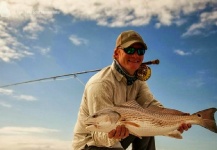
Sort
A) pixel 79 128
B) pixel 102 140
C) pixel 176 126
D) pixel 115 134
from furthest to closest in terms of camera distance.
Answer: pixel 79 128 < pixel 102 140 < pixel 176 126 < pixel 115 134

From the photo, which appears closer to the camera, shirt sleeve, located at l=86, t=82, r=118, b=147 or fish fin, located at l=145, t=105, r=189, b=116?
fish fin, located at l=145, t=105, r=189, b=116

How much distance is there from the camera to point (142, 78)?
511 centimetres

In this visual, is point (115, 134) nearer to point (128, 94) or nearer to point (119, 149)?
point (119, 149)

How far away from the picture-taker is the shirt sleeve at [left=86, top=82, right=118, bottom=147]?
4.47 meters

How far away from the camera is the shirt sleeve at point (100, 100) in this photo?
14.7 feet

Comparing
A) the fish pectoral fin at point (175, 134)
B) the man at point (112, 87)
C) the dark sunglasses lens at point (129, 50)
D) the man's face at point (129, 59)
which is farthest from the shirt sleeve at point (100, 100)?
the fish pectoral fin at point (175, 134)

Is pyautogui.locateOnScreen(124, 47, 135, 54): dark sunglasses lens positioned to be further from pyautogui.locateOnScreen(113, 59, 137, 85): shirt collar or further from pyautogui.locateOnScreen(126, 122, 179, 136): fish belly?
pyautogui.locateOnScreen(126, 122, 179, 136): fish belly

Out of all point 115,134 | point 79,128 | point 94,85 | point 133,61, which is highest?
point 133,61

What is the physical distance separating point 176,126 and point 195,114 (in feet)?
0.87

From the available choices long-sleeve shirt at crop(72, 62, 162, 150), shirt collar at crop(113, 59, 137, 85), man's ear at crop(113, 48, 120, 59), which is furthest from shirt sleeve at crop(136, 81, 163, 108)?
man's ear at crop(113, 48, 120, 59)

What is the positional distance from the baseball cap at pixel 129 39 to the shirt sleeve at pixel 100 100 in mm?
566

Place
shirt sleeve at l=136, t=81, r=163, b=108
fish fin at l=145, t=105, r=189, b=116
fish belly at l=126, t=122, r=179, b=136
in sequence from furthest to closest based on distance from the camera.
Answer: shirt sleeve at l=136, t=81, r=163, b=108 < fish fin at l=145, t=105, r=189, b=116 < fish belly at l=126, t=122, r=179, b=136

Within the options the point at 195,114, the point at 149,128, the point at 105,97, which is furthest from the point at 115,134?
the point at 195,114

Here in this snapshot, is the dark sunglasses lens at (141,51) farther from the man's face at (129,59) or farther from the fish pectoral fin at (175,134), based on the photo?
the fish pectoral fin at (175,134)
